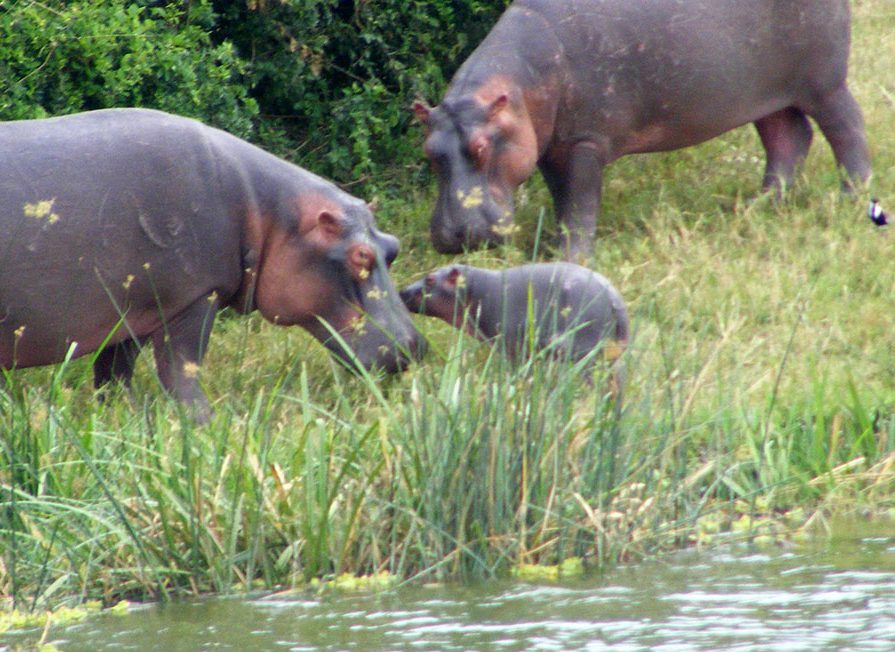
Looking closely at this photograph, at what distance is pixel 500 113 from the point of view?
7699mm

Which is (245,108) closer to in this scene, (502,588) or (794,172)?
(794,172)

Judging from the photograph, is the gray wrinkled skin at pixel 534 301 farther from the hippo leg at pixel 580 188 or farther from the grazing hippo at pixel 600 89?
the hippo leg at pixel 580 188

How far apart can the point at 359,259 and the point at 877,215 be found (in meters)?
2.79

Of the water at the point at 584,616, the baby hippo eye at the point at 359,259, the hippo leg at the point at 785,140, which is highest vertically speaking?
the hippo leg at the point at 785,140

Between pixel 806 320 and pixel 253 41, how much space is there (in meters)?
3.61

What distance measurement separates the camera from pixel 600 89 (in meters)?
8.05

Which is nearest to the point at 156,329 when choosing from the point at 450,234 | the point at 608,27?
the point at 450,234

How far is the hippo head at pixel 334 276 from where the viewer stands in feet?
21.5

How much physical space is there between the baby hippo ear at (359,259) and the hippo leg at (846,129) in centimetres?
311

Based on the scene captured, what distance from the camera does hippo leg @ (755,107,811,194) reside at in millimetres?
8797

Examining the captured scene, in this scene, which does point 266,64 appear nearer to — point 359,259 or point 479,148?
point 479,148

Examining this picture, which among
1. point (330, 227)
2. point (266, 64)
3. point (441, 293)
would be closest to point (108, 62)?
point (266, 64)

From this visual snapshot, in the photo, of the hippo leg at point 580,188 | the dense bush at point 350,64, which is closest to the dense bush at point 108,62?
the dense bush at point 350,64

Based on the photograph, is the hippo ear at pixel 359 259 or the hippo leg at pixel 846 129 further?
the hippo leg at pixel 846 129
